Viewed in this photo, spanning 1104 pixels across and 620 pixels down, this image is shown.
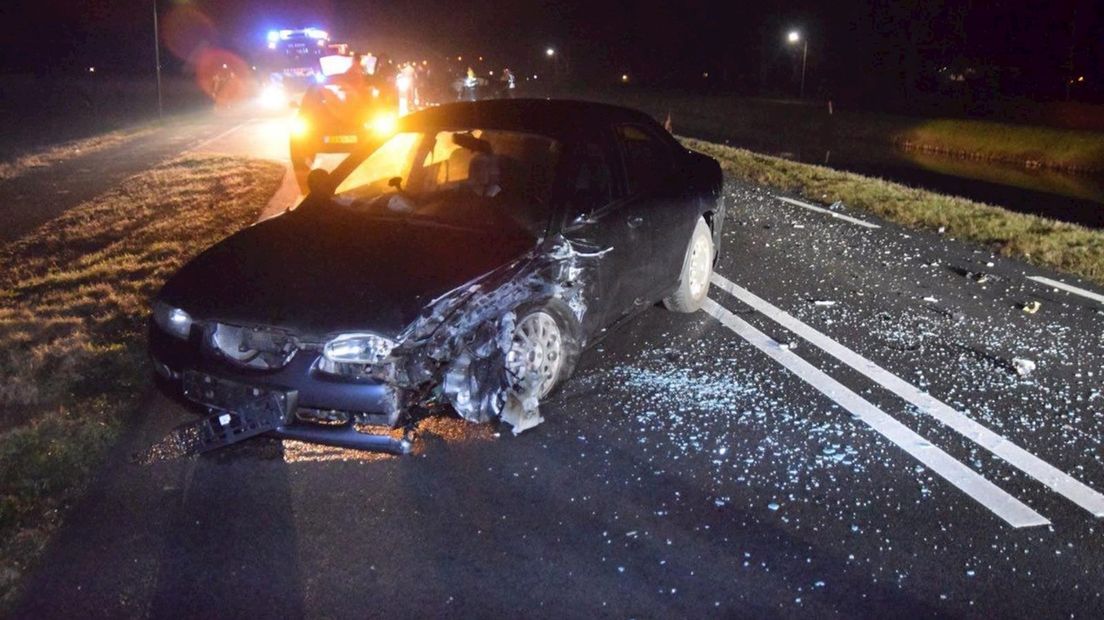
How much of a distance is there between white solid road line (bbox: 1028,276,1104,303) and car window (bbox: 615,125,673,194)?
3.75m

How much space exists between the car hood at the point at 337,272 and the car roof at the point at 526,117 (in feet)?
3.01

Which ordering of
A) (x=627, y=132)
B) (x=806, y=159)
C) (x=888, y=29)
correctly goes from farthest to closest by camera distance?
(x=888, y=29) → (x=806, y=159) → (x=627, y=132)

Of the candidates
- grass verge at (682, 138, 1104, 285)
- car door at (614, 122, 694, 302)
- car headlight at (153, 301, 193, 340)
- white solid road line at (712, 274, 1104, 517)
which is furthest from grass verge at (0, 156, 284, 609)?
grass verge at (682, 138, 1104, 285)

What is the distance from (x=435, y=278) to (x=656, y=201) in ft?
6.91

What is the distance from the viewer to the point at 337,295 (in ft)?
13.9

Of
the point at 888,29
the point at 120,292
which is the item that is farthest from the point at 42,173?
the point at 888,29

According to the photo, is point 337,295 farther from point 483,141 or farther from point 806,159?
point 806,159

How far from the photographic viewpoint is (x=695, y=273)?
6.73 metres

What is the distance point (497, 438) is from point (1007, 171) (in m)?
22.4

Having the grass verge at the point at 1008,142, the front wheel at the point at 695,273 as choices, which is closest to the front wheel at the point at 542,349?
the front wheel at the point at 695,273

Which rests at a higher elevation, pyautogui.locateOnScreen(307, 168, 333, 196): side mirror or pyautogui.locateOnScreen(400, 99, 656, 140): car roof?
pyautogui.locateOnScreen(400, 99, 656, 140): car roof

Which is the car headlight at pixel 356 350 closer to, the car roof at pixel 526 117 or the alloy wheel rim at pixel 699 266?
the car roof at pixel 526 117

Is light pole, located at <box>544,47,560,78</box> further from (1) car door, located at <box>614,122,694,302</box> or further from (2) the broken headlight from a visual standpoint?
(2) the broken headlight

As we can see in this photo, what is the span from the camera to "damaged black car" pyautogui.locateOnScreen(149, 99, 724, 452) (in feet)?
13.4
